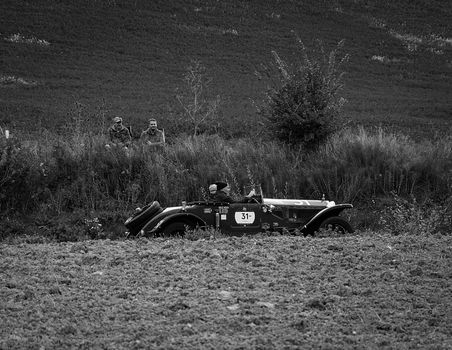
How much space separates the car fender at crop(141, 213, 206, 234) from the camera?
15414 mm

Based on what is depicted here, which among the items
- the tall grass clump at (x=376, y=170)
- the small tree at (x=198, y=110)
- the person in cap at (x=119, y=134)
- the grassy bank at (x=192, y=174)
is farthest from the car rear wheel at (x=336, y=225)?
the small tree at (x=198, y=110)

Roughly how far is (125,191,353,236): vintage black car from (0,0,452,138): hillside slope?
2163cm

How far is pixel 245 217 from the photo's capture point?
16.1 meters

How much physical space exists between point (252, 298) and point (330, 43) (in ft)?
169

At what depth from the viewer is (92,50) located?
57.4m

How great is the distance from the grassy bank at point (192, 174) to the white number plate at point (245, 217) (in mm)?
5287

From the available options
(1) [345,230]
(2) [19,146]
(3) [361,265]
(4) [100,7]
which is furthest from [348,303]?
(4) [100,7]

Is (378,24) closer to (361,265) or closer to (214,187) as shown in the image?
(214,187)

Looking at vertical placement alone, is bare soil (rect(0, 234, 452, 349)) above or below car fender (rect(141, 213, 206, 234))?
above

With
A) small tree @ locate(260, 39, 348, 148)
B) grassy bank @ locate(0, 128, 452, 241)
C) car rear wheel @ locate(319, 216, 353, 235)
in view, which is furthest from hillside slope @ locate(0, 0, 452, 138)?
car rear wheel @ locate(319, 216, 353, 235)

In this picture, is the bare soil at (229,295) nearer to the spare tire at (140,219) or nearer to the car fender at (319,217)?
the spare tire at (140,219)

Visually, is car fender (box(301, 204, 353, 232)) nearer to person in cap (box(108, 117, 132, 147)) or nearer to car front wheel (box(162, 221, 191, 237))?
car front wheel (box(162, 221, 191, 237))

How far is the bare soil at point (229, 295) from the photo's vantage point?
8398 millimetres

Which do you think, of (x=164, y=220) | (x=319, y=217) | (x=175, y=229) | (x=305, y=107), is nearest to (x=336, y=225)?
(x=319, y=217)
